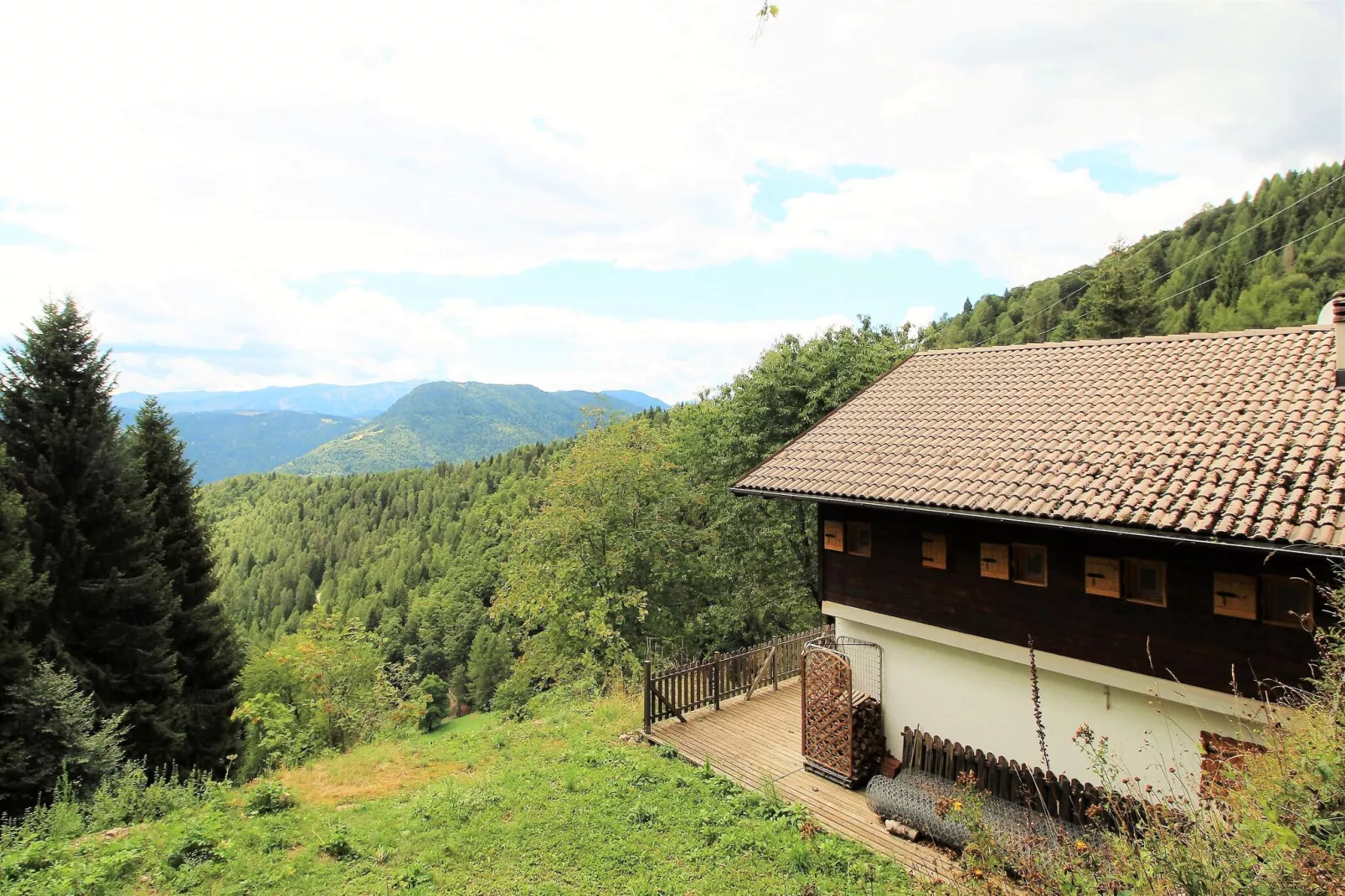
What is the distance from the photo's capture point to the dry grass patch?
34.4ft

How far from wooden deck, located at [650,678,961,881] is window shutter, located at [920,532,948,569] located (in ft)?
12.9

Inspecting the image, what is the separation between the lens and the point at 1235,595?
7203 millimetres

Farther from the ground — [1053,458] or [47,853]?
[1053,458]

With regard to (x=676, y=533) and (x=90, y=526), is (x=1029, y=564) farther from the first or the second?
(x=90, y=526)

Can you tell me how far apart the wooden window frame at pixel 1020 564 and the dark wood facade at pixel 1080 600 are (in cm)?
5

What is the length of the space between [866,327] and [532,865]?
22.5 metres

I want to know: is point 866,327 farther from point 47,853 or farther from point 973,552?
point 47,853

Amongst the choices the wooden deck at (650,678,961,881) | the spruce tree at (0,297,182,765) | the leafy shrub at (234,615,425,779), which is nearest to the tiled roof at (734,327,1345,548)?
the wooden deck at (650,678,961,881)

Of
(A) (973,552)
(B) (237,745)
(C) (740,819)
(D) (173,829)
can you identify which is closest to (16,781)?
(D) (173,829)

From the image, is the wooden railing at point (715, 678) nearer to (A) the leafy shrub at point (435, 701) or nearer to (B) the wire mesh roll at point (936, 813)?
(B) the wire mesh roll at point (936, 813)

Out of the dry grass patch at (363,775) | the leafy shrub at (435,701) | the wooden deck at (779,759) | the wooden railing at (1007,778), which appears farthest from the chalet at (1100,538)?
the leafy shrub at (435,701)

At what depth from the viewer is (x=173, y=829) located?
801 cm

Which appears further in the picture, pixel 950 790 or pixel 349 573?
pixel 349 573

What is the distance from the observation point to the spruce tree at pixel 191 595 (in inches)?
739
